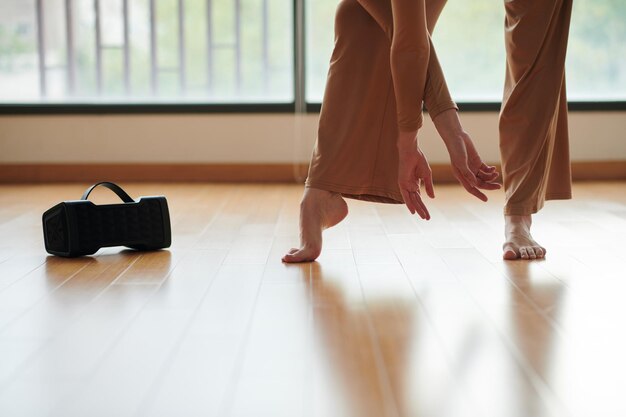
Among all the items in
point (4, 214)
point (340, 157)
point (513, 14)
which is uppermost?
point (513, 14)

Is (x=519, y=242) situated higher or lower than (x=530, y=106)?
lower

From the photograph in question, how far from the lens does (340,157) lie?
6.48 ft

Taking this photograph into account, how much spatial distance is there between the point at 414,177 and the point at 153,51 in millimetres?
2633

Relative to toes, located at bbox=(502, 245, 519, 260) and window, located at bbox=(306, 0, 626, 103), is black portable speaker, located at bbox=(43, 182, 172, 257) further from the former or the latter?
window, located at bbox=(306, 0, 626, 103)

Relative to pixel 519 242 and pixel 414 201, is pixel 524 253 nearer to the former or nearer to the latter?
pixel 519 242

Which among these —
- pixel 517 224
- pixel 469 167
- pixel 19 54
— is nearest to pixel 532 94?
pixel 517 224

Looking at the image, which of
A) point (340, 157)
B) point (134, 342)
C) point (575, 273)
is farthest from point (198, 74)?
point (134, 342)

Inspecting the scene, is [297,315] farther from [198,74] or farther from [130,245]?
[198,74]

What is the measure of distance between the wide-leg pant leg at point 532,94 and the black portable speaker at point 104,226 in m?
0.85

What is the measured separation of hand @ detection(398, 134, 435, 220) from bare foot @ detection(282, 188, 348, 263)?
290mm

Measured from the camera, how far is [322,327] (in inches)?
55.4

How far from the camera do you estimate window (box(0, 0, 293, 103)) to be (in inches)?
161

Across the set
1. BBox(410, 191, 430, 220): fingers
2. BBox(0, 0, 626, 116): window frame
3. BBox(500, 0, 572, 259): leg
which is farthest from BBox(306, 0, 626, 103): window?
A: BBox(410, 191, 430, 220): fingers

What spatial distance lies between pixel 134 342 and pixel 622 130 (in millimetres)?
3271
